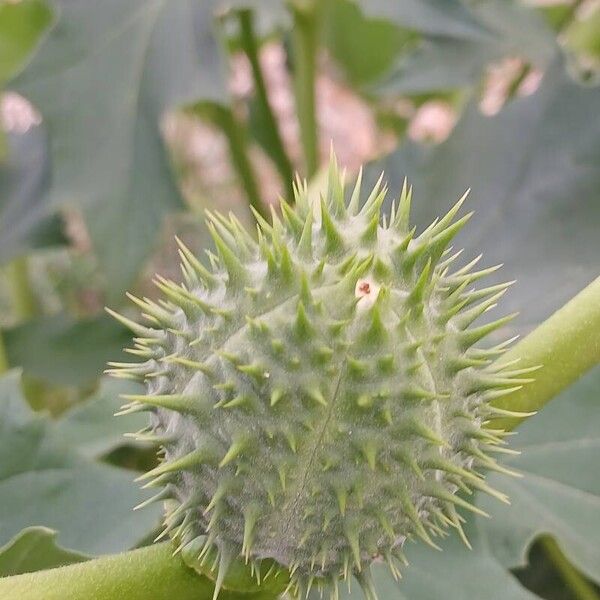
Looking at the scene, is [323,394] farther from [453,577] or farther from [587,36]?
[587,36]

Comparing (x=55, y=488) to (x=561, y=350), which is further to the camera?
(x=55, y=488)

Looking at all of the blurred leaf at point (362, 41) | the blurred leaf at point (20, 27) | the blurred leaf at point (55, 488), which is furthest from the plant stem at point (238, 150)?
the blurred leaf at point (55, 488)

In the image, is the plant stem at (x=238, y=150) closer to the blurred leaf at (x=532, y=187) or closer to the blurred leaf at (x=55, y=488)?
the blurred leaf at (x=532, y=187)

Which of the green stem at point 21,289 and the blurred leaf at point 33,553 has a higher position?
the green stem at point 21,289

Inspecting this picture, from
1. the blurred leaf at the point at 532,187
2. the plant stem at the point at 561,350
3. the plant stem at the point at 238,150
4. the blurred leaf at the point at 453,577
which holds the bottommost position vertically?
the blurred leaf at the point at 453,577

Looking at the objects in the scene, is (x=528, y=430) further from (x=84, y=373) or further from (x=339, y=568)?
(x=84, y=373)

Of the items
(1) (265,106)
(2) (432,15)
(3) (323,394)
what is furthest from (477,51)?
(3) (323,394)
